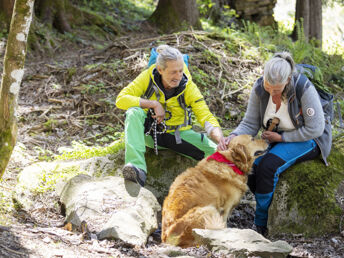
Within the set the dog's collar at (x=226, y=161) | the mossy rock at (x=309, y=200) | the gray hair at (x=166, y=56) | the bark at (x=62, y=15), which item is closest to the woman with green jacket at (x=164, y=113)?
the gray hair at (x=166, y=56)

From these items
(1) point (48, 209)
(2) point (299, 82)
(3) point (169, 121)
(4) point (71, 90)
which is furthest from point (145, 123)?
(4) point (71, 90)

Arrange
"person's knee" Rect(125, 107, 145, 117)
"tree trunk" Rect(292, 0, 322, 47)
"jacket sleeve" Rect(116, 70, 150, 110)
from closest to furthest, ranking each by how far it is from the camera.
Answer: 1. "person's knee" Rect(125, 107, 145, 117)
2. "jacket sleeve" Rect(116, 70, 150, 110)
3. "tree trunk" Rect(292, 0, 322, 47)

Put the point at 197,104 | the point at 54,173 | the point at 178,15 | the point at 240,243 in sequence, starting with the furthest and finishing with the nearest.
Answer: the point at 178,15 → the point at 54,173 → the point at 197,104 → the point at 240,243

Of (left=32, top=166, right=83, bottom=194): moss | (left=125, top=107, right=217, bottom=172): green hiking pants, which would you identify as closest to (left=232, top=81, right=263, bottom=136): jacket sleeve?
(left=125, top=107, right=217, bottom=172): green hiking pants

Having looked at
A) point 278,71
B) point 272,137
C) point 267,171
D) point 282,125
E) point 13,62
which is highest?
point 13,62

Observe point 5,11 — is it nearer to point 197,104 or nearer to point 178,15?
point 178,15

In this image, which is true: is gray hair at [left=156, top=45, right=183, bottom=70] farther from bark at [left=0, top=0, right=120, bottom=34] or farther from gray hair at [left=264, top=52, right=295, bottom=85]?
bark at [left=0, top=0, right=120, bottom=34]

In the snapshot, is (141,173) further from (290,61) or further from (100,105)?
(100,105)

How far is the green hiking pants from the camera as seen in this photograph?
4.49m

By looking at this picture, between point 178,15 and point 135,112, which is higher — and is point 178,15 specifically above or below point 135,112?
above

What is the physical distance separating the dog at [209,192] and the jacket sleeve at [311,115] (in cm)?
50

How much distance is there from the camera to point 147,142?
508cm

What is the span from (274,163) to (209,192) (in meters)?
0.83

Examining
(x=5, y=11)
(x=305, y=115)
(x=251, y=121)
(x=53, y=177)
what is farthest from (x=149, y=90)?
(x=5, y=11)
